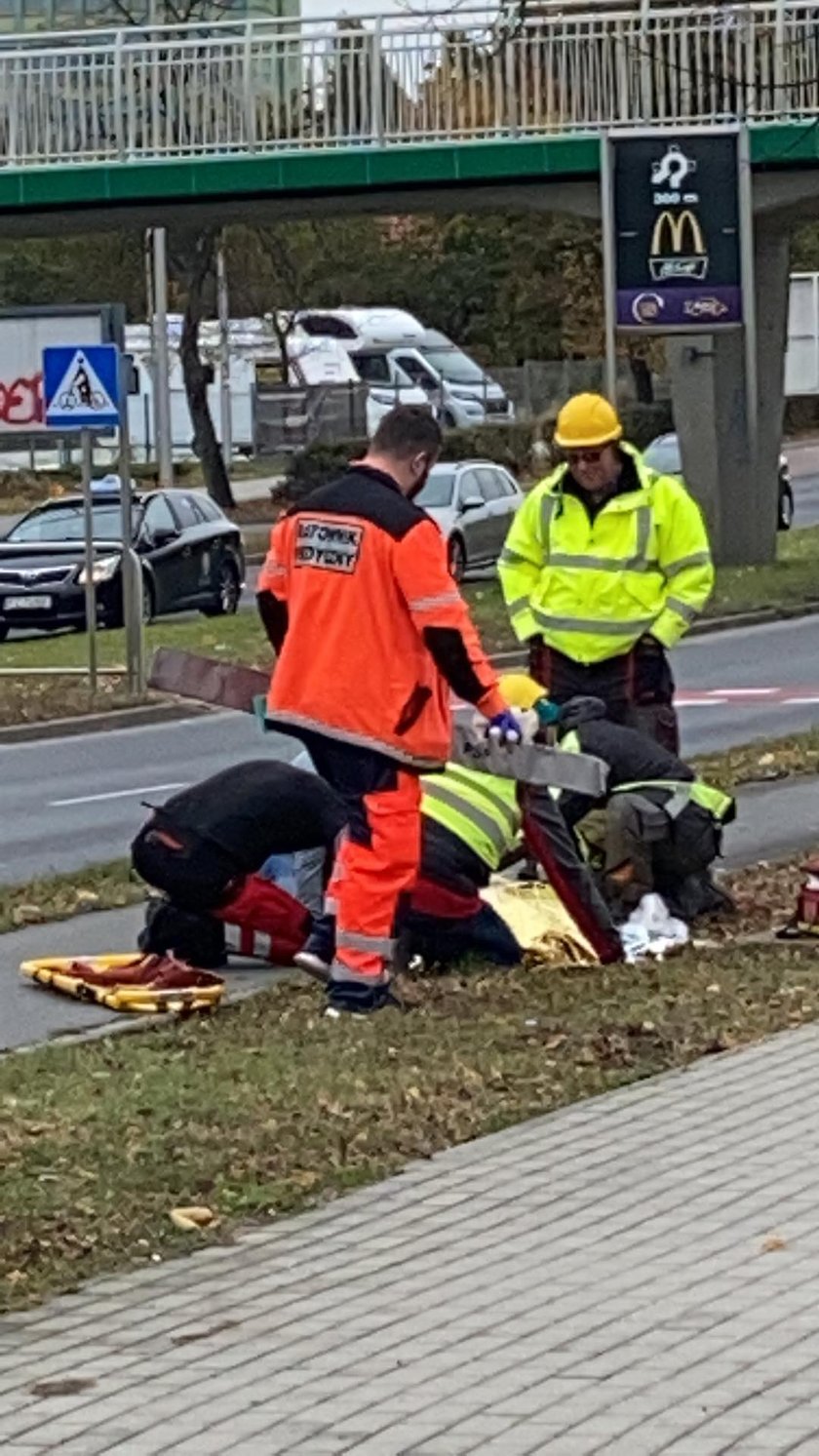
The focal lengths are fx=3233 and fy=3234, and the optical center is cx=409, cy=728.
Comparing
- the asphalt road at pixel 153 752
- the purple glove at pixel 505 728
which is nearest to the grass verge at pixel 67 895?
the asphalt road at pixel 153 752

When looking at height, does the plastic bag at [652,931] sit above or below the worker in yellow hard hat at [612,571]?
below

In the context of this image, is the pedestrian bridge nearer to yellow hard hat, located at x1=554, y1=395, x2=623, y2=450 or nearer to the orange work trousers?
yellow hard hat, located at x1=554, y1=395, x2=623, y2=450

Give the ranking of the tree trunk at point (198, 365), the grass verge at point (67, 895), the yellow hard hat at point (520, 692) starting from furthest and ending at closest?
the tree trunk at point (198, 365) → the grass verge at point (67, 895) → the yellow hard hat at point (520, 692)

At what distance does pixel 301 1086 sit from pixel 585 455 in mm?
4027

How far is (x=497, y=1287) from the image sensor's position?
21.3ft

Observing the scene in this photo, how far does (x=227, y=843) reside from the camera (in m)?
10.9

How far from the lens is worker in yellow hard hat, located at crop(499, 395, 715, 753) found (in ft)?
39.3

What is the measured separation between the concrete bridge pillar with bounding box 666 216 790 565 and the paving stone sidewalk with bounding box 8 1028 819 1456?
28.2 metres

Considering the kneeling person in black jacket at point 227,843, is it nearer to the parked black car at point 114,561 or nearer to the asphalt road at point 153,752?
the asphalt road at point 153,752

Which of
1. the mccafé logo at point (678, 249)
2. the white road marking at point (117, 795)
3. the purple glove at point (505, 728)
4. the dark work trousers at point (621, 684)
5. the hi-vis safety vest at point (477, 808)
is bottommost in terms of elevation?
the white road marking at point (117, 795)

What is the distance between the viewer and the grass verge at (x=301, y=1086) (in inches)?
280

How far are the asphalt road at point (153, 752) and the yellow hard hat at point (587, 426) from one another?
3963 millimetres

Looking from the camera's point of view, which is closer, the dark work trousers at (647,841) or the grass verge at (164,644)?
the dark work trousers at (647,841)

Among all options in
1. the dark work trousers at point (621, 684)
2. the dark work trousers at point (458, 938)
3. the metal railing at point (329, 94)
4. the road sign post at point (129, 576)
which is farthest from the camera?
the metal railing at point (329, 94)
